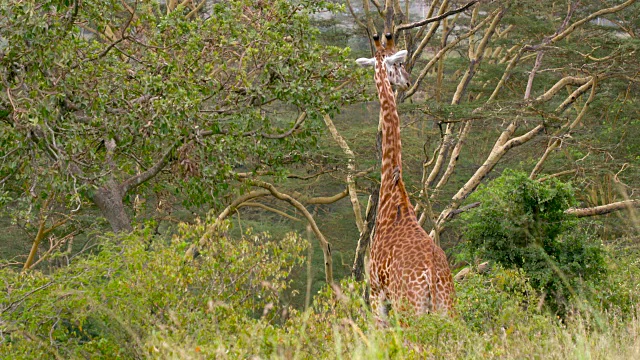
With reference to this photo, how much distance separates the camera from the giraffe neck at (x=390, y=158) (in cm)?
596

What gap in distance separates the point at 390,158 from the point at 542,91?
34.7 ft

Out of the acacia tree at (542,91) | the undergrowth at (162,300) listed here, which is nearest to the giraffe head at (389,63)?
the undergrowth at (162,300)

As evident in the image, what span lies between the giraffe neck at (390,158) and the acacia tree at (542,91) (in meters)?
5.00

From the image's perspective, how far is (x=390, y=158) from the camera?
20.9 ft

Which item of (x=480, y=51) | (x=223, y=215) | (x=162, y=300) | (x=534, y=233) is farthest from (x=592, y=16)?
(x=162, y=300)

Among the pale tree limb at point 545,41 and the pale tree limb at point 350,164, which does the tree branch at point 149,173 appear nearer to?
the pale tree limb at point 350,164

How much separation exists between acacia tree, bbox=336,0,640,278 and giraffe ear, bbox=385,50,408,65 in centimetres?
510

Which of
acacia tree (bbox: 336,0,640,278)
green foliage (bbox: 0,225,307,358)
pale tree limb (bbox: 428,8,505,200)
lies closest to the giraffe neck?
green foliage (bbox: 0,225,307,358)

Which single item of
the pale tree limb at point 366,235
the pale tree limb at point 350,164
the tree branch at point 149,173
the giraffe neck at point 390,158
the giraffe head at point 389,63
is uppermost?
the giraffe head at point 389,63

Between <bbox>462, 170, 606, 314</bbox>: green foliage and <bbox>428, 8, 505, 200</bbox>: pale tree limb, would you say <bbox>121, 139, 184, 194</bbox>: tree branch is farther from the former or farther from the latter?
<bbox>428, 8, 505, 200</bbox>: pale tree limb

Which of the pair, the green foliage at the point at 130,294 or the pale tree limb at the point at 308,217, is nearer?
the green foliage at the point at 130,294

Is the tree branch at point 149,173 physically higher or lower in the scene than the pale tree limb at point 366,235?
higher

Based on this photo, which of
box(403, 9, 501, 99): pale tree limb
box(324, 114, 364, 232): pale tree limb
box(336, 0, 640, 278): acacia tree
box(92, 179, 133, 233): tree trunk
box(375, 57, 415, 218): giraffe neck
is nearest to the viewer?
box(375, 57, 415, 218): giraffe neck

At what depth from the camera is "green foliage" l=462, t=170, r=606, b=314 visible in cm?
778
